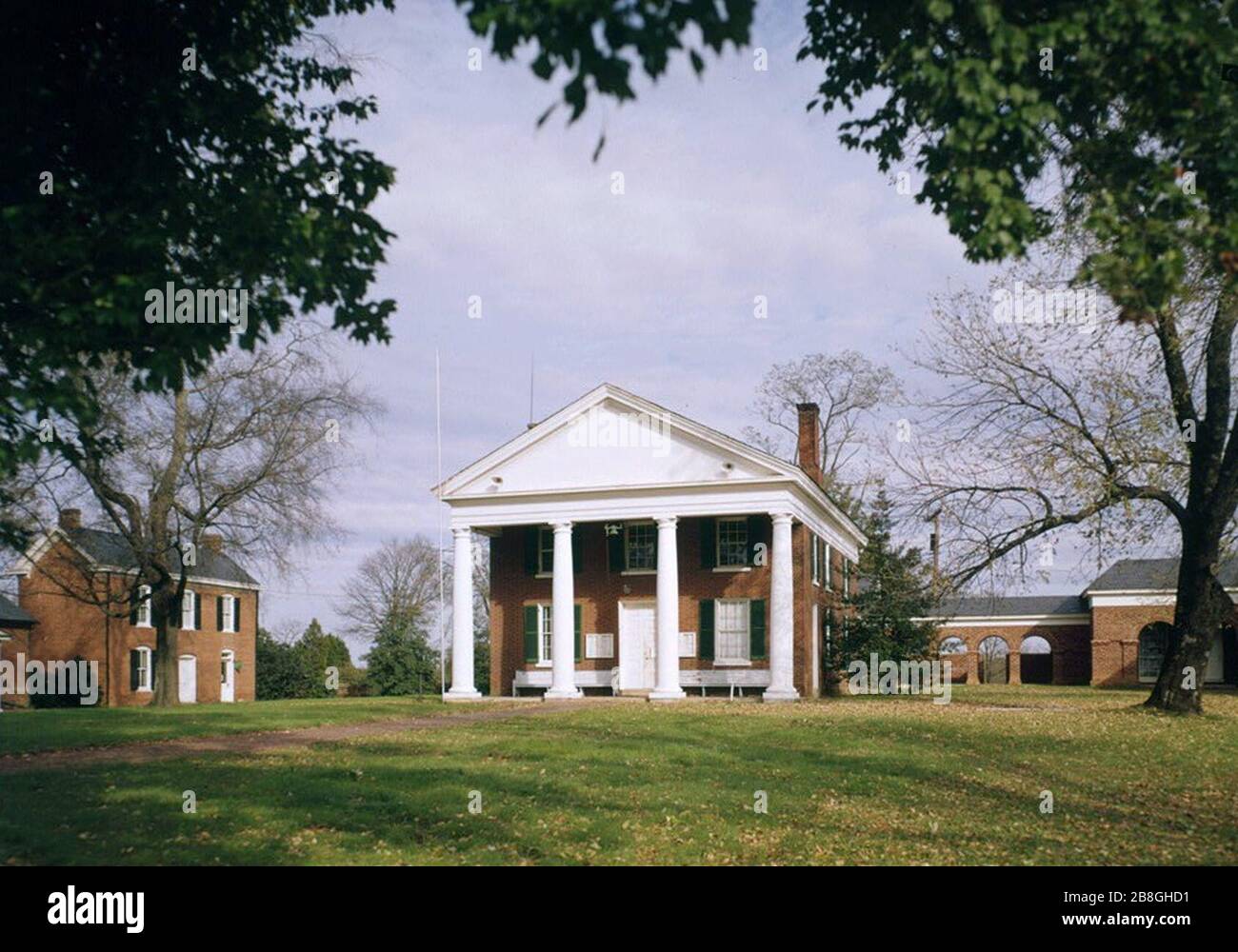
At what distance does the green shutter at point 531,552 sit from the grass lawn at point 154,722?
688cm

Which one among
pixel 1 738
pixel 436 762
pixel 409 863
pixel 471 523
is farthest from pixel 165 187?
pixel 471 523

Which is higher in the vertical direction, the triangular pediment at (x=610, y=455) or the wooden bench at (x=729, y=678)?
the triangular pediment at (x=610, y=455)

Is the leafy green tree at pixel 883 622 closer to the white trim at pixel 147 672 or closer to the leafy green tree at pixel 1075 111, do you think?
the leafy green tree at pixel 1075 111

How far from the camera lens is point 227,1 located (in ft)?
31.9

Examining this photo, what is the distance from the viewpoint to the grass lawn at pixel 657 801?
934cm

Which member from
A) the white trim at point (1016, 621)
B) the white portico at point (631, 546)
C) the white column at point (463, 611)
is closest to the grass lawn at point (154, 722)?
the white column at point (463, 611)

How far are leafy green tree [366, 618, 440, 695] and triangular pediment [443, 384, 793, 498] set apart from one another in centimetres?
1570

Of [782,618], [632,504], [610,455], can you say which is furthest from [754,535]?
[610,455]

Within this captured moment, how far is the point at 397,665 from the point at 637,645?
1678 cm

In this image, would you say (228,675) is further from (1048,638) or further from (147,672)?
(1048,638)

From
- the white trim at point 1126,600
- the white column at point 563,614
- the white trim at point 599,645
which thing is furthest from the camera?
the white trim at point 1126,600
